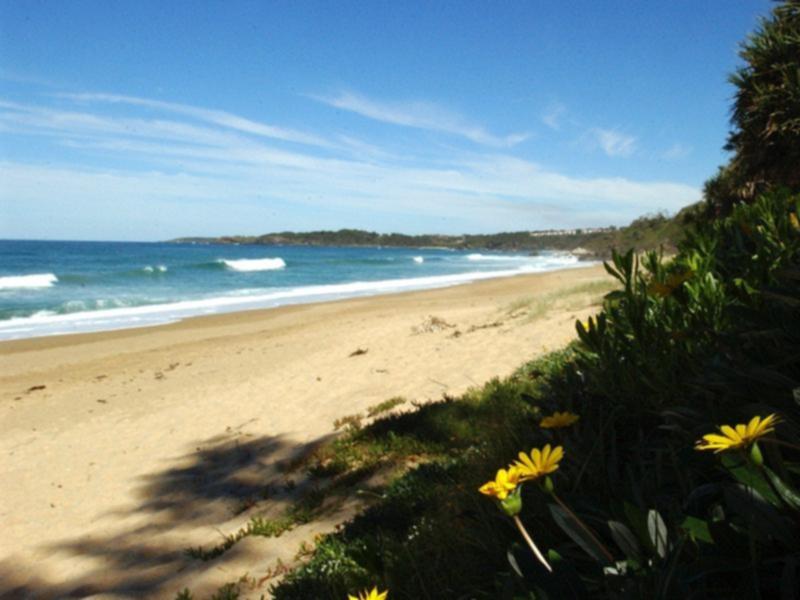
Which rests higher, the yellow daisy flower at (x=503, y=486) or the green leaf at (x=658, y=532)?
the yellow daisy flower at (x=503, y=486)

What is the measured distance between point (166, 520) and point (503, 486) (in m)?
3.94

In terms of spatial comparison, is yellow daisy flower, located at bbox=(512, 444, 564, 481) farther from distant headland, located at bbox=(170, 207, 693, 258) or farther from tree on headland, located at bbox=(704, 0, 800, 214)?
distant headland, located at bbox=(170, 207, 693, 258)

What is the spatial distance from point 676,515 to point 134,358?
12607mm

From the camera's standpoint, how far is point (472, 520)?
6.92 feet

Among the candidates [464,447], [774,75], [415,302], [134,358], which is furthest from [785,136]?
[415,302]

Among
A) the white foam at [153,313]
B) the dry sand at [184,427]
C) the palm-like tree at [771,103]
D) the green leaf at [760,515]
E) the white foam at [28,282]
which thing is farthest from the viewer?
the white foam at [28,282]

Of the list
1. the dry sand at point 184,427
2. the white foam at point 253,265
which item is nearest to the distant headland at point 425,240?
the white foam at point 253,265

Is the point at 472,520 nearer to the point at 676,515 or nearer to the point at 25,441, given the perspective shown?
the point at 676,515

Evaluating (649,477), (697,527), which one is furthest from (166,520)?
(697,527)

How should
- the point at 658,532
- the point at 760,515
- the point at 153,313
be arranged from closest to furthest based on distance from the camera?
the point at 760,515 < the point at 658,532 < the point at 153,313

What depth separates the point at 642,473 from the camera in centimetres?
160

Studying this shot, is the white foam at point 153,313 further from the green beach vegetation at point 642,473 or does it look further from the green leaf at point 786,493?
the green leaf at point 786,493

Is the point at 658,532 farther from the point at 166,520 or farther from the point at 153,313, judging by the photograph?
the point at 153,313

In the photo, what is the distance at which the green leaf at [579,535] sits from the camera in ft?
4.18
